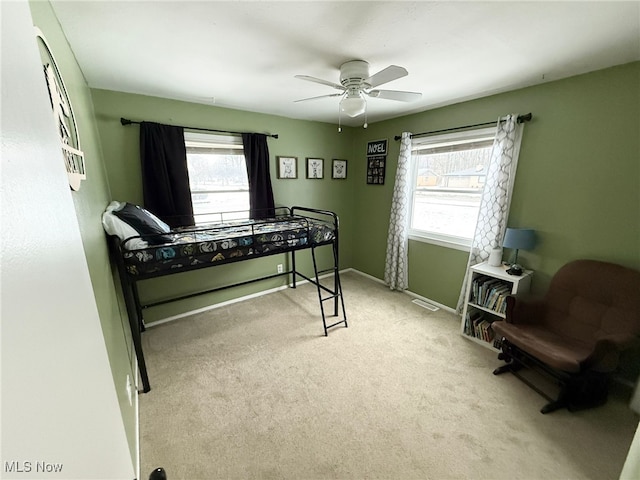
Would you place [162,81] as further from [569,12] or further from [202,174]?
[569,12]

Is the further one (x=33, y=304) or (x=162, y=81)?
(x=162, y=81)

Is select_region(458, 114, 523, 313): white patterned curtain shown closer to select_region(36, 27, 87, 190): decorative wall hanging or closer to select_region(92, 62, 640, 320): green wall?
select_region(92, 62, 640, 320): green wall

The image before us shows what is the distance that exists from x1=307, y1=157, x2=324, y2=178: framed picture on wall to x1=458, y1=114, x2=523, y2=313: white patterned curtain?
6.82 feet

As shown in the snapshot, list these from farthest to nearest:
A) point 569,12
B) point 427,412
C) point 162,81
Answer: point 162,81, point 427,412, point 569,12

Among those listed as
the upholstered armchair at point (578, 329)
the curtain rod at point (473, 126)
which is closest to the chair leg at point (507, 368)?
the upholstered armchair at point (578, 329)

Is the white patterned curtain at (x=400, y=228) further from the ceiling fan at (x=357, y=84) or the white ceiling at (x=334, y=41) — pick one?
the ceiling fan at (x=357, y=84)

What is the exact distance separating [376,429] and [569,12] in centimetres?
251

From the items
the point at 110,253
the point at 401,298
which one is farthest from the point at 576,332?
the point at 110,253

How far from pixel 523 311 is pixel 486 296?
13.2 inches

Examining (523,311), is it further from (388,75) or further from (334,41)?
(334,41)

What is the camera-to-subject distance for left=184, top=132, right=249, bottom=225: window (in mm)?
2770

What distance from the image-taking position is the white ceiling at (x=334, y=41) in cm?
122

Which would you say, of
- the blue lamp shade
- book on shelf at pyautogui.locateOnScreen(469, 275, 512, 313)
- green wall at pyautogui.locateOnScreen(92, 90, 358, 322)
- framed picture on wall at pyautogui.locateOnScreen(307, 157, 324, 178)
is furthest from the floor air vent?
framed picture on wall at pyautogui.locateOnScreen(307, 157, 324, 178)

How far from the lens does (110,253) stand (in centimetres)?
182
